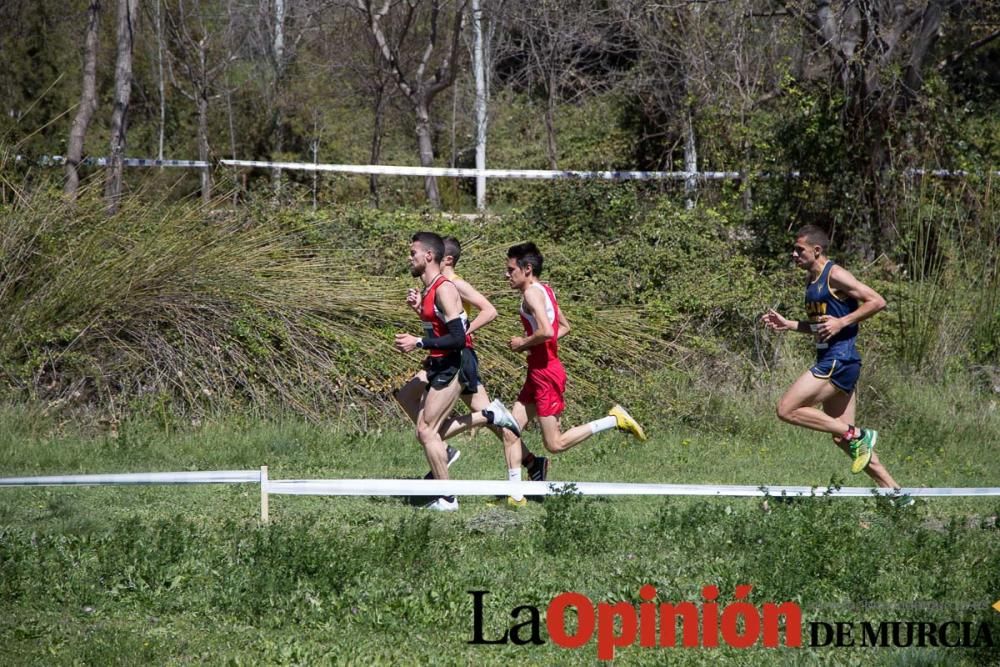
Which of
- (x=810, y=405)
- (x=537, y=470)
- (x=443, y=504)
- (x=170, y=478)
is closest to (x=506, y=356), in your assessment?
(x=537, y=470)

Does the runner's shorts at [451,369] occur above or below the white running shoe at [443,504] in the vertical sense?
above

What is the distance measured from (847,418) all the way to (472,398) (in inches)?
109

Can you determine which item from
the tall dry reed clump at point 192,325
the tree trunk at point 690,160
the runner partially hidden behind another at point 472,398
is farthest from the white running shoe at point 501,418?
the tree trunk at point 690,160

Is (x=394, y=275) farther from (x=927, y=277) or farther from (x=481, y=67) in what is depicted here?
(x=481, y=67)

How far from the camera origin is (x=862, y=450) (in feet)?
29.5

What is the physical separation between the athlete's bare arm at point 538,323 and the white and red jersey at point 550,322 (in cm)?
4

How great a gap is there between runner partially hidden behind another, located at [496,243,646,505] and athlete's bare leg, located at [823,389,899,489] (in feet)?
5.68

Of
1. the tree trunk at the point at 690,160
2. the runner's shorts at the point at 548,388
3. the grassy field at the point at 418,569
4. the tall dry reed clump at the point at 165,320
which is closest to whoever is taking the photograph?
the grassy field at the point at 418,569

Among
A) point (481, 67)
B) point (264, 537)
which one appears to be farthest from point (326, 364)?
point (481, 67)

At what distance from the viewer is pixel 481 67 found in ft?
89.3

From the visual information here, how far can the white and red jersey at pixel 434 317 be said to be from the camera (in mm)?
9000

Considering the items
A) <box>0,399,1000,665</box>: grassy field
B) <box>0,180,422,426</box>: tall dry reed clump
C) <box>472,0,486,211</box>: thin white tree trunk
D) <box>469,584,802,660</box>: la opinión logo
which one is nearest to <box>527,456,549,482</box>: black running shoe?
<box>0,399,1000,665</box>: grassy field

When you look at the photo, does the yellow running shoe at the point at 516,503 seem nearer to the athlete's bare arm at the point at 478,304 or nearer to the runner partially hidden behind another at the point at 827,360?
the athlete's bare arm at the point at 478,304

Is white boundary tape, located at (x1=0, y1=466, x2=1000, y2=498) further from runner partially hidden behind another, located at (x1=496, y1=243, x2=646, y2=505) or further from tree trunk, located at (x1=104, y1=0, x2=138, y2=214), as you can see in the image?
tree trunk, located at (x1=104, y1=0, x2=138, y2=214)
